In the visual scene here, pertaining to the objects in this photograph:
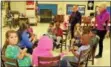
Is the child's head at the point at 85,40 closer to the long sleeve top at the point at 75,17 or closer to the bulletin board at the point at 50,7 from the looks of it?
the long sleeve top at the point at 75,17

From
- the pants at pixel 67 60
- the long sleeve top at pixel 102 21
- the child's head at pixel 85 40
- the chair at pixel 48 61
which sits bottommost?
the pants at pixel 67 60

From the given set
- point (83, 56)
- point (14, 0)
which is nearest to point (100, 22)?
point (83, 56)

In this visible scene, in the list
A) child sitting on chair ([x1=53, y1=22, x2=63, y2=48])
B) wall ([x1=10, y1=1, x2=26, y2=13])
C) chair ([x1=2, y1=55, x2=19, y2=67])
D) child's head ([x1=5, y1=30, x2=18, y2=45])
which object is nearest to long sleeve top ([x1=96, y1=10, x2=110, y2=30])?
child sitting on chair ([x1=53, y1=22, x2=63, y2=48])

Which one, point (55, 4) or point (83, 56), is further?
point (55, 4)

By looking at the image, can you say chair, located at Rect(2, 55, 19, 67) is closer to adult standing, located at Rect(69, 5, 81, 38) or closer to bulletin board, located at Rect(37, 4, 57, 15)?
adult standing, located at Rect(69, 5, 81, 38)

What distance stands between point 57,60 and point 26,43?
1568mm

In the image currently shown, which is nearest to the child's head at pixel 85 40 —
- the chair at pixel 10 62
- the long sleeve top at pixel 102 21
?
the chair at pixel 10 62

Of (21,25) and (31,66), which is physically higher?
(21,25)

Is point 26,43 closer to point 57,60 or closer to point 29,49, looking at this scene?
point 29,49

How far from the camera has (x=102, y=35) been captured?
20.1ft

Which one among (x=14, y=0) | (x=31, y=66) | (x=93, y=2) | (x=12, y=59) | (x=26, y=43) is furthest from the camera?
(x=14, y=0)

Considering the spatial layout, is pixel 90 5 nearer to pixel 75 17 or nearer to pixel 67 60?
pixel 75 17

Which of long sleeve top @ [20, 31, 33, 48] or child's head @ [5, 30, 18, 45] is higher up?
child's head @ [5, 30, 18, 45]

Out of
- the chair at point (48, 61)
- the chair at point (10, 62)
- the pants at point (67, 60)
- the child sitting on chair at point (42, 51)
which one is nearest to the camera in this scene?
the chair at point (10, 62)
